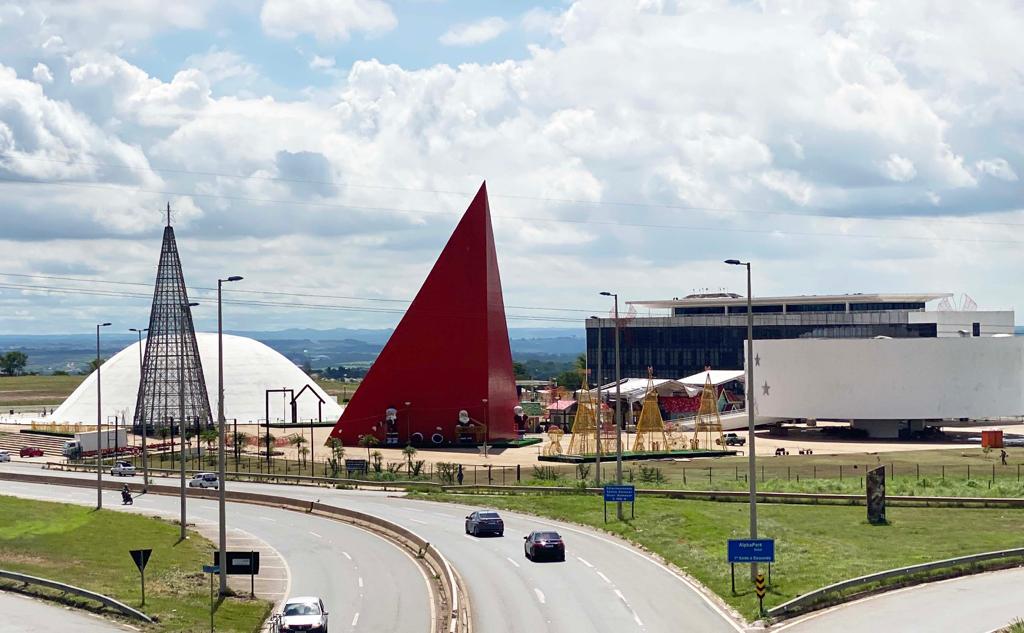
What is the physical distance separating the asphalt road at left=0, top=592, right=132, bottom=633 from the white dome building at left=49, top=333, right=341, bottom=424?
303ft

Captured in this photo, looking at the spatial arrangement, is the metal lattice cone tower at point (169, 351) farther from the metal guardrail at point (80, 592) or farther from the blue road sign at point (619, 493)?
the metal guardrail at point (80, 592)

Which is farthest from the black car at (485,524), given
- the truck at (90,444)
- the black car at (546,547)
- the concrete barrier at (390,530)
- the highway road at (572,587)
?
the truck at (90,444)

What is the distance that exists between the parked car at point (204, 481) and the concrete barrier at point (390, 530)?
9.38 feet

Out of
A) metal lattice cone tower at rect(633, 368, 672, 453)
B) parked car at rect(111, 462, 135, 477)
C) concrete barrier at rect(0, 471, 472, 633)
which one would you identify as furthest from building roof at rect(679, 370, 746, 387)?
concrete barrier at rect(0, 471, 472, 633)

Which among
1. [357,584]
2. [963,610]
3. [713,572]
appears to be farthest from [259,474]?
[963,610]

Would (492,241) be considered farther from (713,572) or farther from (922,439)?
(713,572)

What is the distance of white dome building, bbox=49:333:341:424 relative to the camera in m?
136

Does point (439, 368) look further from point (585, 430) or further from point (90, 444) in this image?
point (90, 444)

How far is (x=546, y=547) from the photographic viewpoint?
152 feet

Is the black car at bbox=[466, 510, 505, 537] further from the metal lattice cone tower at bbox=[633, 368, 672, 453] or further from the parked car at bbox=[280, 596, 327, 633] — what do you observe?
the metal lattice cone tower at bbox=[633, 368, 672, 453]

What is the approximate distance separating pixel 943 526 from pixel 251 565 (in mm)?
29048

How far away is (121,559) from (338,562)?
8330 millimetres

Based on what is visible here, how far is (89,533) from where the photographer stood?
54.1m

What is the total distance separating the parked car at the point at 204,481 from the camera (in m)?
Result: 82.6
